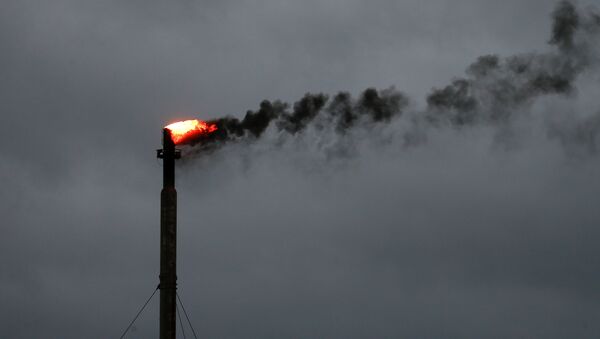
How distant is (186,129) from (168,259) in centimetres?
516

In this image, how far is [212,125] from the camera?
41.8 m

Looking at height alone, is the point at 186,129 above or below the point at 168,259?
above

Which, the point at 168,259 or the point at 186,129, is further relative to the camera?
the point at 186,129

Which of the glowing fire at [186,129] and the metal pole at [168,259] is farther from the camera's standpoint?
the glowing fire at [186,129]

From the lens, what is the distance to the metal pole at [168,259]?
38.6 meters

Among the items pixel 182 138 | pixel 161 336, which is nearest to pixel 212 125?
pixel 182 138

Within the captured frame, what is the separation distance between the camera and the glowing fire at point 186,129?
40.1 m

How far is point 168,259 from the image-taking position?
38.8m

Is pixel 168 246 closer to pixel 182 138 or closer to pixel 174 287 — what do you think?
pixel 174 287

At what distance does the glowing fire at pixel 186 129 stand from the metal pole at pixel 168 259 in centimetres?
168

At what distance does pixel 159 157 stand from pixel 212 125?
2998 millimetres

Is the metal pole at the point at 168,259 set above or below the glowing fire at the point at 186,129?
below

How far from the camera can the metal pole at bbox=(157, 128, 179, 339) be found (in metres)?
38.6

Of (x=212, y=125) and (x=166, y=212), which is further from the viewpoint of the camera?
(x=212, y=125)
